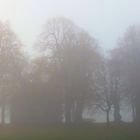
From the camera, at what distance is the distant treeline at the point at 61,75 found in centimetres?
5194

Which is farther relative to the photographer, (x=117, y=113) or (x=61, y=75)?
(x=117, y=113)

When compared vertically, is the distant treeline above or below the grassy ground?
above

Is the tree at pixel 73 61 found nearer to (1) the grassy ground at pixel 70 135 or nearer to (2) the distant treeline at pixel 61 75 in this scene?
(2) the distant treeline at pixel 61 75

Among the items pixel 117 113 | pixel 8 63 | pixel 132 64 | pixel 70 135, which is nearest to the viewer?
pixel 70 135

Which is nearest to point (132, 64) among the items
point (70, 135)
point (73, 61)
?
point (73, 61)

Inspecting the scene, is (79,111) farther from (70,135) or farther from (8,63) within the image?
(70,135)

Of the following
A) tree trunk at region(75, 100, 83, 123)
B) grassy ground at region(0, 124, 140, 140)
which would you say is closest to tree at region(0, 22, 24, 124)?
tree trunk at region(75, 100, 83, 123)

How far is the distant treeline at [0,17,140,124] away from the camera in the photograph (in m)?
51.9

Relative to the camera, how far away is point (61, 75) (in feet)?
171

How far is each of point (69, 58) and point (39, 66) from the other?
4.19 m

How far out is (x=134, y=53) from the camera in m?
53.9

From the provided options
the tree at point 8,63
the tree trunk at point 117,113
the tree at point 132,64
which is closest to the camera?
the tree at point 8,63

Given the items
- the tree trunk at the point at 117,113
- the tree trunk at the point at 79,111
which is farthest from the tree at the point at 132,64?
the tree trunk at the point at 79,111

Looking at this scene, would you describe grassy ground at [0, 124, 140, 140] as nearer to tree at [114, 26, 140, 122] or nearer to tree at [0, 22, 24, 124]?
tree at [0, 22, 24, 124]
